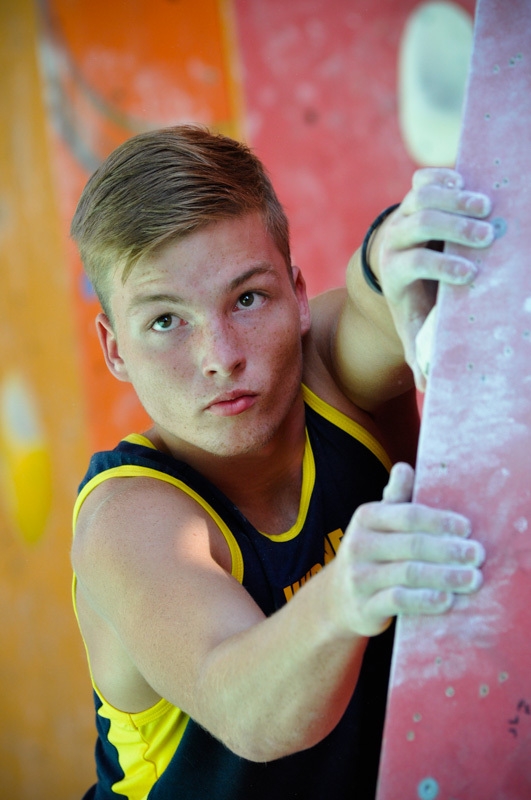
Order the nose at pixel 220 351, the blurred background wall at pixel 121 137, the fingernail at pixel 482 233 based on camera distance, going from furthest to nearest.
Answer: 1. the blurred background wall at pixel 121 137
2. the nose at pixel 220 351
3. the fingernail at pixel 482 233

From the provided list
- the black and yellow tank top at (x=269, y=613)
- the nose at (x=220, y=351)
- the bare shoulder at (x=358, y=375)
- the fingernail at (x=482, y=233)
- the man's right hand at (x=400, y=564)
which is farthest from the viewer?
the bare shoulder at (x=358, y=375)

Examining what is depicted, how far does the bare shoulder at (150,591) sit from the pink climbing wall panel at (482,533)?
0.19 m

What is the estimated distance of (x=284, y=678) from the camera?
0.76 m

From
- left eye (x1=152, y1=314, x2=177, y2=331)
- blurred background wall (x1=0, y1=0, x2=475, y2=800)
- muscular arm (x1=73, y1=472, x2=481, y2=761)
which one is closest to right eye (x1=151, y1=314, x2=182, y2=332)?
left eye (x1=152, y1=314, x2=177, y2=331)

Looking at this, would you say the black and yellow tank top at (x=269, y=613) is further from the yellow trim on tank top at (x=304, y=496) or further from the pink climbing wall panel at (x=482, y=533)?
the pink climbing wall panel at (x=482, y=533)

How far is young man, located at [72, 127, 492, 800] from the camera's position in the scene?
2.52ft

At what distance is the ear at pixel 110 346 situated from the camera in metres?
1.28

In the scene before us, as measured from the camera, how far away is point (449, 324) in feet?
2.74

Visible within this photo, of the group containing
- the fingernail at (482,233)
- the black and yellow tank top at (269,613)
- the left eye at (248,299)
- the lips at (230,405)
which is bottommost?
the black and yellow tank top at (269,613)

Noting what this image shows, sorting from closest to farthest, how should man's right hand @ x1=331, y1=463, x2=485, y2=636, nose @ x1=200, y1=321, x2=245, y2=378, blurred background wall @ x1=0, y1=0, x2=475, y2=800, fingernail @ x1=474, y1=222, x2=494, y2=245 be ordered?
man's right hand @ x1=331, y1=463, x2=485, y2=636
fingernail @ x1=474, y1=222, x2=494, y2=245
nose @ x1=200, y1=321, x2=245, y2=378
blurred background wall @ x1=0, y1=0, x2=475, y2=800

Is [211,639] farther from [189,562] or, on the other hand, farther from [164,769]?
[164,769]

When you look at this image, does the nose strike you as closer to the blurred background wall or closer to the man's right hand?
the man's right hand

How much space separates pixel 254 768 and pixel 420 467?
576 millimetres

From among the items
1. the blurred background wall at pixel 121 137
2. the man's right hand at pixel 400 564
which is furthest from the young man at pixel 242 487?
the blurred background wall at pixel 121 137
